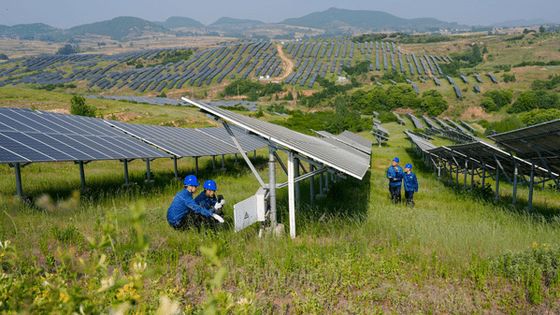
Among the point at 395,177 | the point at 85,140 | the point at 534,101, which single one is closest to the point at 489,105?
the point at 534,101

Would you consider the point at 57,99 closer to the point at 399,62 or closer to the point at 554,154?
→ the point at 554,154

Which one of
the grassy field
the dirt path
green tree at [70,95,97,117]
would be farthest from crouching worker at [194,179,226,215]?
the dirt path

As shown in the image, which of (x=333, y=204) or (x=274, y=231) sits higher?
(x=274, y=231)

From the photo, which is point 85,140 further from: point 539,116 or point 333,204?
point 539,116

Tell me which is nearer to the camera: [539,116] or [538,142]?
[538,142]

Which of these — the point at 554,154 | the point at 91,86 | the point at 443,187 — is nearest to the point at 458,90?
the point at 443,187

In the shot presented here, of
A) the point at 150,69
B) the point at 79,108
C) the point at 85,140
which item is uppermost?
the point at 150,69

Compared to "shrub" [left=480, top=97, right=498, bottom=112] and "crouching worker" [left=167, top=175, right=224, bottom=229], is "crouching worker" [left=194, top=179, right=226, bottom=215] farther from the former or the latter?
"shrub" [left=480, top=97, right=498, bottom=112]
